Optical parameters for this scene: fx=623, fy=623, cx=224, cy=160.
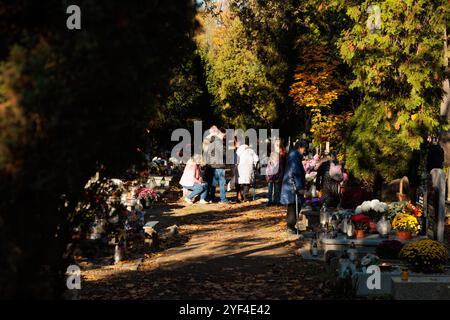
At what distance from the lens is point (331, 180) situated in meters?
16.0

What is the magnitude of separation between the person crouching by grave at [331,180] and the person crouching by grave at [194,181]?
20.4 feet

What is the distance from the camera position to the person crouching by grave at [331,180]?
1589 cm

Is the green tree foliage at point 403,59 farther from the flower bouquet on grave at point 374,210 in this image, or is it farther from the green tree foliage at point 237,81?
the green tree foliage at point 237,81

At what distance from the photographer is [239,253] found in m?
12.7

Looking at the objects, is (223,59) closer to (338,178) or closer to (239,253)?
(338,178)

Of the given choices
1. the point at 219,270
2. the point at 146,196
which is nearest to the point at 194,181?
the point at 146,196

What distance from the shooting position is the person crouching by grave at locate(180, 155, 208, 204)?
858 inches

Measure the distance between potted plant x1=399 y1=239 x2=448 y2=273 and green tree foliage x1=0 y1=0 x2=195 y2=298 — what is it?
504 centimetres

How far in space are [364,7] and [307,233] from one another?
20.4 feet

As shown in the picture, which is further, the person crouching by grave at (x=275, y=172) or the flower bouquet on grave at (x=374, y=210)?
the person crouching by grave at (x=275, y=172)

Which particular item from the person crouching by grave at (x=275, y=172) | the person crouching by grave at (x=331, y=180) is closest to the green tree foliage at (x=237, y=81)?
the person crouching by grave at (x=275, y=172)

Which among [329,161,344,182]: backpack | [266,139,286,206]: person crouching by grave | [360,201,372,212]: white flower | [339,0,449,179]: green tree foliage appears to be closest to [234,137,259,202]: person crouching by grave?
[266,139,286,206]: person crouching by grave

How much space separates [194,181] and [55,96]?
17222mm
